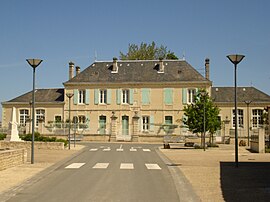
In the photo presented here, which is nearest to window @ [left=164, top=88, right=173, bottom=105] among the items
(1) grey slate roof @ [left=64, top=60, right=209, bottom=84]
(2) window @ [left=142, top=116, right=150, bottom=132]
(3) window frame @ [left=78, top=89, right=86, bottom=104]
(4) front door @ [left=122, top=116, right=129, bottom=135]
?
(1) grey slate roof @ [left=64, top=60, right=209, bottom=84]

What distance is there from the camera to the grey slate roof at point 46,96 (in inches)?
2196

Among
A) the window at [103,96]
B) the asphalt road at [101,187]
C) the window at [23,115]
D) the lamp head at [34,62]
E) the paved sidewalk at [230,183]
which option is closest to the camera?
the asphalt road at [101,187]

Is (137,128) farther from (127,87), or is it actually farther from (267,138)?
(267,138)

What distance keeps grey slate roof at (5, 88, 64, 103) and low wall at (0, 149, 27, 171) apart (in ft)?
118

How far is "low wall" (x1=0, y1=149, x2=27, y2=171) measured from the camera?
16450mm

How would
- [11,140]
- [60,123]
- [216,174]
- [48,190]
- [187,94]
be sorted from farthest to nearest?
[187,94]
[60,123]
[11,140]
[216,174]
[48,190]

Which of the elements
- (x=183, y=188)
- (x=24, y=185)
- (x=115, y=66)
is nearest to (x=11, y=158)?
(x=24, y=185)

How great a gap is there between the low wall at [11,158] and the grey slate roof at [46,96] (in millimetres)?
35941

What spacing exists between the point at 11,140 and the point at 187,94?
24373 mm

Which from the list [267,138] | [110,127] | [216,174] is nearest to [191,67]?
[110,127]

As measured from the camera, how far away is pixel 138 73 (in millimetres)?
54219

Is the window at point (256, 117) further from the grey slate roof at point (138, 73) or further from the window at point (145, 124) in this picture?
the window at point (145, 124)

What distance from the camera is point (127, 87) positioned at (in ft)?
174

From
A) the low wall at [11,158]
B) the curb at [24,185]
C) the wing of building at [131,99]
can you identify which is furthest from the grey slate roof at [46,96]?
the curb at [24,185]
